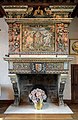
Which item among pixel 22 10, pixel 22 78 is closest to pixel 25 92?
pixel 22 78

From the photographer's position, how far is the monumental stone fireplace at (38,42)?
6707mm

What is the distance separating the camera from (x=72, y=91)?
7.82 meters

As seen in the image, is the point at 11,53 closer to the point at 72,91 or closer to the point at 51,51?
the point at 51,51

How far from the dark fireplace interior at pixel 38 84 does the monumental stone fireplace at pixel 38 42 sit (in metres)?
0.50

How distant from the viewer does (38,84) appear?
7.53m

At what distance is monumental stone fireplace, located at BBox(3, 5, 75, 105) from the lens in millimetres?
6707

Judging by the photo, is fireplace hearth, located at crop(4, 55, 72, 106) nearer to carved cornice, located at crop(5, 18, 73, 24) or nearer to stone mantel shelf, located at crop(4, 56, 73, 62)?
stone mantel shelf, located at crop(4, 56, 73, 62)

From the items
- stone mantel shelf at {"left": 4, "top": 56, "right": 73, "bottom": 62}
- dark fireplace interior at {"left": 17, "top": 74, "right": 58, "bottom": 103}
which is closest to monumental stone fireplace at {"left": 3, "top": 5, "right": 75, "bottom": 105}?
stone mantel shelf at {"left": 4, "top": 56, "right": 73, "bottom": 62}

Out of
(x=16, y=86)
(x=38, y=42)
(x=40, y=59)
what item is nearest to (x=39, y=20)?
(x=38, y=42)

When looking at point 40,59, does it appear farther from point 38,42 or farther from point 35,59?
point 38,42

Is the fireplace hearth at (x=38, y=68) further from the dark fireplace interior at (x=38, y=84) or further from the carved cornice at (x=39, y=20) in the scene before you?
the carved cornice at (x=39, y=20)

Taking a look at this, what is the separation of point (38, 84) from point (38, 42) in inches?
57.3

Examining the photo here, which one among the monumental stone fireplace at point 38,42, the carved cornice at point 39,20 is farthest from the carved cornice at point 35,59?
the carved cornice at point 39,20

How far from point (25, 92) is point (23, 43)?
66.1 inches
